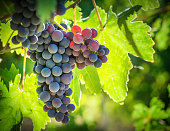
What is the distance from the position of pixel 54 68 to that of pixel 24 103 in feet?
1.11

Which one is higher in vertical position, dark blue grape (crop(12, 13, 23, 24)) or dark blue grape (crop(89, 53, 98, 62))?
dark blue grape (crop(12, 13, 23, 24))

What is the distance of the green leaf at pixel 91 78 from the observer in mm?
876

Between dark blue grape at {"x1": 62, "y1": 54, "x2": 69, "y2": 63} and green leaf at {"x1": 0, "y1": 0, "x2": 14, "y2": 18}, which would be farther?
dark blue grape at {"x1": 62, "y1": 54, "x2": 69, "y2": 63}

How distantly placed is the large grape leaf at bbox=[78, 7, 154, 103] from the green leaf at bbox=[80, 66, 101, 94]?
2 cm

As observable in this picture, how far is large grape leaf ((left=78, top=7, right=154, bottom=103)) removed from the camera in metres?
0.80

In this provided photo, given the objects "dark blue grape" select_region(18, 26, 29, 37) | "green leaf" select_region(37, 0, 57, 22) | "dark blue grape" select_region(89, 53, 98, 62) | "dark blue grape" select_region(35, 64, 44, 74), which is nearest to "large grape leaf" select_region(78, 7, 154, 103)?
"dark blue grape" select_region(89, 53, 98, 62)

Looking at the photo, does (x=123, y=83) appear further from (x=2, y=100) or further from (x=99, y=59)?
(x=2, y=100)

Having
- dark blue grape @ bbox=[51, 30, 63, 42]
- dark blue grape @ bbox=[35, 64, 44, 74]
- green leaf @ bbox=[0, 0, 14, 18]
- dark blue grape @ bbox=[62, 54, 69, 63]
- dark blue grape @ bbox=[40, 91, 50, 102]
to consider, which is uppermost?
green leaf @ bbox=[0, 0, 14, 18]

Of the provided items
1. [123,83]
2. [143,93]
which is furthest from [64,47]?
[143,93]

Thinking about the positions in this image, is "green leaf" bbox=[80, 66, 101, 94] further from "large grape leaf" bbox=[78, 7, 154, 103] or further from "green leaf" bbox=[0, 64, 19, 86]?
"green leaf" bbox=[0, 64, 19, 86]

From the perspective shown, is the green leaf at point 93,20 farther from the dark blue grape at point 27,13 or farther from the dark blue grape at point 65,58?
the dark blue grape at point 27,13

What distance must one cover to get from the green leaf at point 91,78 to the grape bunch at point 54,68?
0.72ft

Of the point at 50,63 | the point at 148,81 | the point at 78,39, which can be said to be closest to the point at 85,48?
the point at 78,39

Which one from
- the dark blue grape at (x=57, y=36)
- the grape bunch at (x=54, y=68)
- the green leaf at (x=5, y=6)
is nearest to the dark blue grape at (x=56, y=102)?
the grape bunch at (x=54, y=68)
